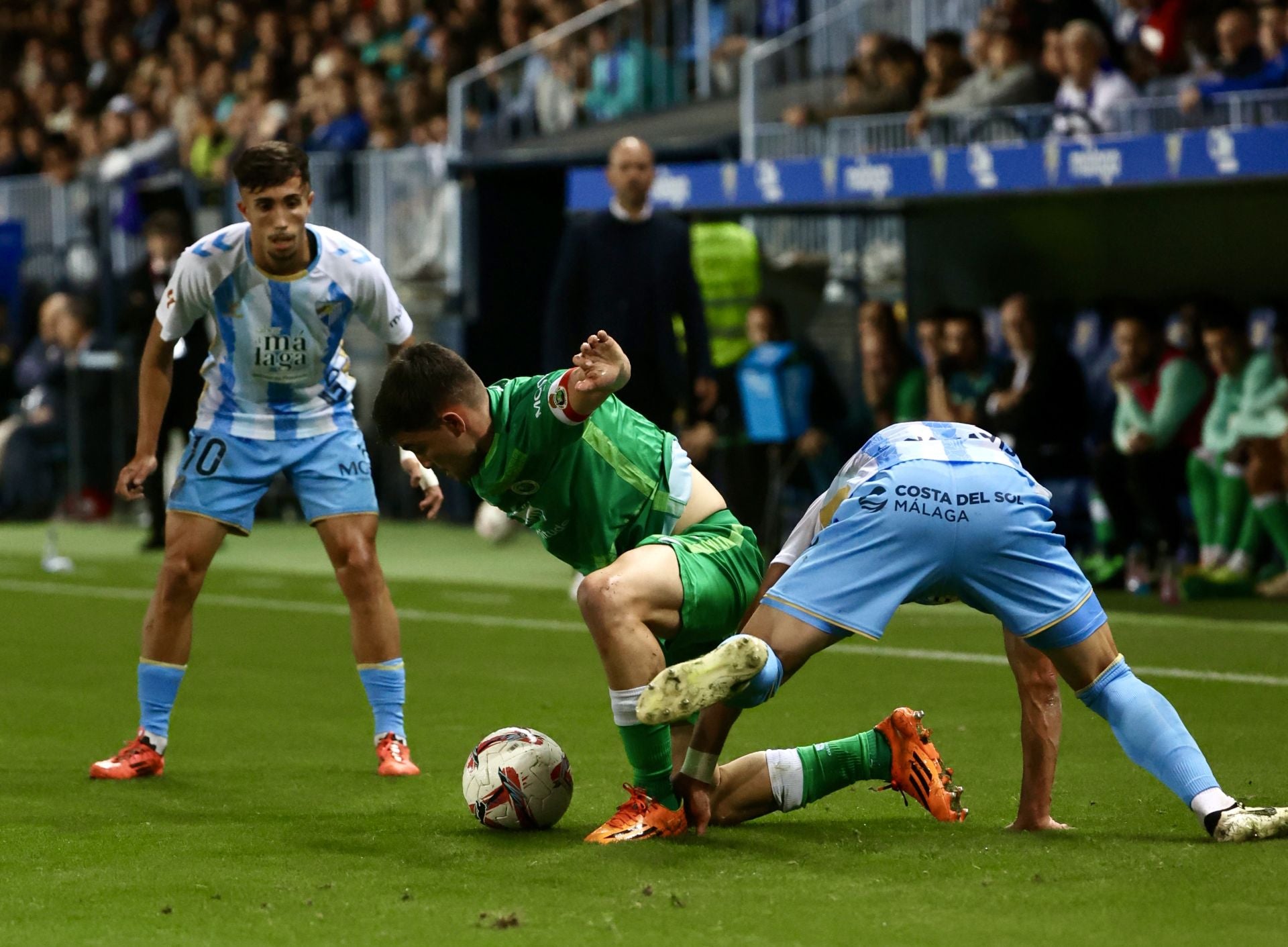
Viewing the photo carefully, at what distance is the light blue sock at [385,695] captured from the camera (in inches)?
272

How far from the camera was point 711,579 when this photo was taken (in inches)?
215

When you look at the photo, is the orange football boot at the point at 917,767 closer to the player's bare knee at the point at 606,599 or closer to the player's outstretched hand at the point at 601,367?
the player's bare knee at the point at 606,599

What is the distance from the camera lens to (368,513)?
695cm

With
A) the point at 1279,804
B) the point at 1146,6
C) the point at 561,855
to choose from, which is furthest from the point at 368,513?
the point at 1146,6

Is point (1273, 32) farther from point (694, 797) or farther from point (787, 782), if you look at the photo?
point (694, 797)

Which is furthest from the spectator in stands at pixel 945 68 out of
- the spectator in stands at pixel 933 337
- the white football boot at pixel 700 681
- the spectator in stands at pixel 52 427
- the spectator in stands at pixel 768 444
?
the white football boot at pixel 700 681

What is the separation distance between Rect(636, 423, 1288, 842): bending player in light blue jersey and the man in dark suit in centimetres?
576

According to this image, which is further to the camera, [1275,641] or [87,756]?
[1275,641]

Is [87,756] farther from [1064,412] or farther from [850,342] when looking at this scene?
[850,342]

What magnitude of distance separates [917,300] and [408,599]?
4397 mm

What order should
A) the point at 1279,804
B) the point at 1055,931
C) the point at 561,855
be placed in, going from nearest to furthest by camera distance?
the point at 1055,931, the point at 561,855, the point at 1279,804

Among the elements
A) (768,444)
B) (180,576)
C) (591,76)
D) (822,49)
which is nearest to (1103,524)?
(768,444)

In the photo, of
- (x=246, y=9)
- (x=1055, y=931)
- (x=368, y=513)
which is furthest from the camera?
(x=246, y=9)

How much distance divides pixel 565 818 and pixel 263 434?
1852mm
